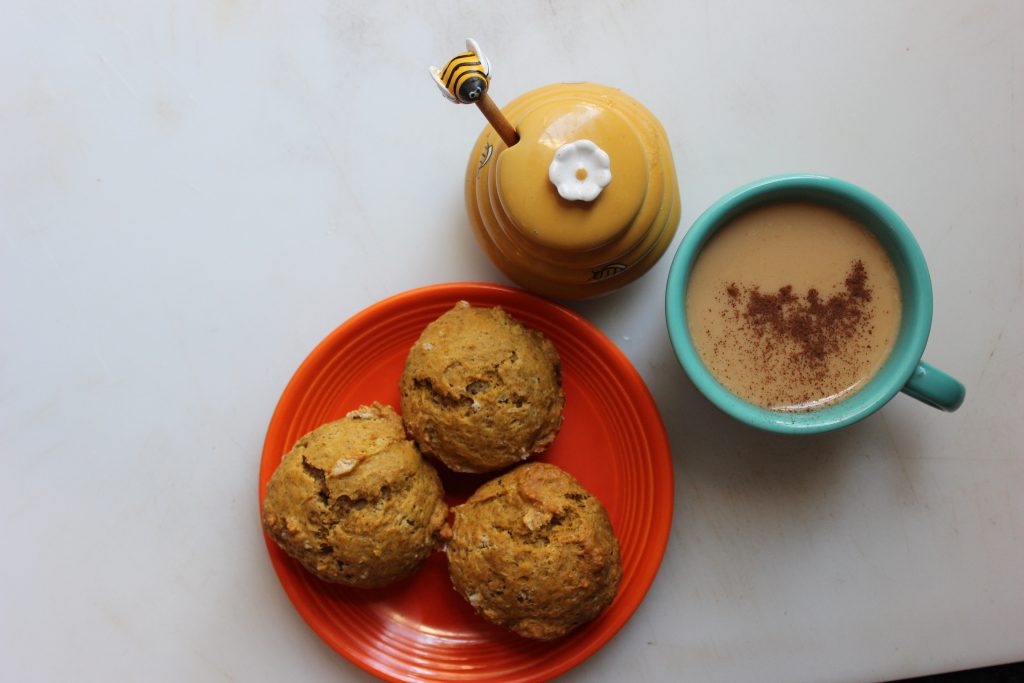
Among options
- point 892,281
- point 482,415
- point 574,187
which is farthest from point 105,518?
point 892,281

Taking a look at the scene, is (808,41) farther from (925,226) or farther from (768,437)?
(768,437)

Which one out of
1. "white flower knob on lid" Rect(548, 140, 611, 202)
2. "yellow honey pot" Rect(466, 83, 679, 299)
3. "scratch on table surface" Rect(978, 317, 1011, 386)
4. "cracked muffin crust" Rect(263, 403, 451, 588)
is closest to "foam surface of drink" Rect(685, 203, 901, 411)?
"yellow honey pot" Rect(466, 83, 679, 299)

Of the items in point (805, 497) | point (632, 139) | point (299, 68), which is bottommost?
point (805, 497)

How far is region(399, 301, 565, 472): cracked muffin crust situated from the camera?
1.01 m

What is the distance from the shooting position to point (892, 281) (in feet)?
3.24

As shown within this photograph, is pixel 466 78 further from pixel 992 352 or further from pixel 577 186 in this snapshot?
pixel 992 352

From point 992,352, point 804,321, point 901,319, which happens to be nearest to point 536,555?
point 804,321

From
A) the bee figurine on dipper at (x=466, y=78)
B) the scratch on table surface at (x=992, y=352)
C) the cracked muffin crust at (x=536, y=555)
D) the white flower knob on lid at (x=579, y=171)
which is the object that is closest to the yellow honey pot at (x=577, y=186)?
the white flower knob on lid at (x=579, y=171)

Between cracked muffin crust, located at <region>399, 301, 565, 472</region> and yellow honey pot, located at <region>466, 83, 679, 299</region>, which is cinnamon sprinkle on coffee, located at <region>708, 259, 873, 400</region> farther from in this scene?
cracked muffin crust, located at <region>399, 301, 565, 472</region>

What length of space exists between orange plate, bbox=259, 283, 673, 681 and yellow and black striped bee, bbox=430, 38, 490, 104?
0.36 metres

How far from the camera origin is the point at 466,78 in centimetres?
78

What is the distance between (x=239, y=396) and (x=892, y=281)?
3.24 feet

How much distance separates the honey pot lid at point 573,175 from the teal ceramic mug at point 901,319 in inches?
4.6

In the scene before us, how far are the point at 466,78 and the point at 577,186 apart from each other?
0.18 meters
